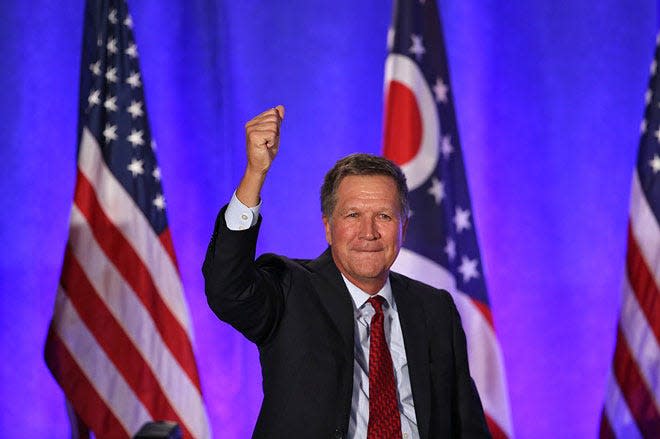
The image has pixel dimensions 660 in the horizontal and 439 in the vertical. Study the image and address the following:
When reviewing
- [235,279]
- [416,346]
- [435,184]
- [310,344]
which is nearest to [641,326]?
[435,184]

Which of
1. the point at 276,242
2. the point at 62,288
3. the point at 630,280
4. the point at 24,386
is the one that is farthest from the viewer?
the point at 276,242

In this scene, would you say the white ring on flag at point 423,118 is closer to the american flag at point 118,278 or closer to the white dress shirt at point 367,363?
the american flag at point 118,278

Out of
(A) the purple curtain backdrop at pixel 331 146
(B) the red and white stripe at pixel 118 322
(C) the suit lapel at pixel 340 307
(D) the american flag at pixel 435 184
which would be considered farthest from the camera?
(A) the purple curtain backdrop at pixel 331 146

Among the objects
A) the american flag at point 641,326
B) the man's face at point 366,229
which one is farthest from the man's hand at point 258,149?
the american flag at point 641,326

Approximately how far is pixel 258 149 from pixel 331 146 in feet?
8.38

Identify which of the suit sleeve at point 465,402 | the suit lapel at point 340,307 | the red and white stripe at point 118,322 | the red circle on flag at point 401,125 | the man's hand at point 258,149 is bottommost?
the suit sleeve at point 465,402

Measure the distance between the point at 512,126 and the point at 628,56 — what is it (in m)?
0.76

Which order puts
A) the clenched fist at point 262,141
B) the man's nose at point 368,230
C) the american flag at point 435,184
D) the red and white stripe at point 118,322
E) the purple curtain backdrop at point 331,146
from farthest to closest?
the purple curtain backdrop at point 331,146 < the american flag at point 435,184 < the red and white stripe at point 118,322 < the man's nose at point 368,230 < the clenched fist at point 262,141

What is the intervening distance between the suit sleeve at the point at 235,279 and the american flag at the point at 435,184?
69.1 inches

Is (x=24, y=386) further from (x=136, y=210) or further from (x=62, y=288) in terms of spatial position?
(x=136, y=210)

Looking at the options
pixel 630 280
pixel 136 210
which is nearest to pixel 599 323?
pixel 630 280

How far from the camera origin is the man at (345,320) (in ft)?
6.14

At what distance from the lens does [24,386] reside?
407 centimetres

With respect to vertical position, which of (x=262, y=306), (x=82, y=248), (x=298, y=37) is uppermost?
(x=298, y=37)
